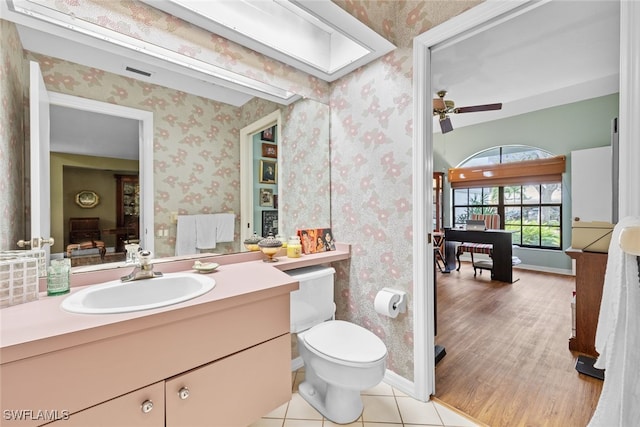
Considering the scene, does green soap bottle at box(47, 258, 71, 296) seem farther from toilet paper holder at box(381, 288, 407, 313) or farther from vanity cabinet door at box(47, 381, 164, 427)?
toilet paper holder at box(381, 288, 407, 313)

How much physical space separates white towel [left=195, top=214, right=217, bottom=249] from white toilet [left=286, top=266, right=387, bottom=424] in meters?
0.55

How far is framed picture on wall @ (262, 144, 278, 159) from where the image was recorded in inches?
77.6

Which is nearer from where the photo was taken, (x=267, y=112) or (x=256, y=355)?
(x=256, y=355)

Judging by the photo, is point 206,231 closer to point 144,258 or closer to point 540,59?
point 144,258

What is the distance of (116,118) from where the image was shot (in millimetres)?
1404

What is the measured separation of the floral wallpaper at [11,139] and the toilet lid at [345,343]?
1.43 meters

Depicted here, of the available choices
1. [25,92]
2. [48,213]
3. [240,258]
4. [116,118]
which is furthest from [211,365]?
[25,92]

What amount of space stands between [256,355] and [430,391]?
3.84 feet

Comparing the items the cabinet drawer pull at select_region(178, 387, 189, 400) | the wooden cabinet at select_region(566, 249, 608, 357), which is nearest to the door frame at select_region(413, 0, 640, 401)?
the cabinet drawer pull at select_region(178, 387, 189, 400)

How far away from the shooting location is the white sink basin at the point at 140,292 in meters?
1.05

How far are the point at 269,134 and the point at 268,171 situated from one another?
267 millimetres

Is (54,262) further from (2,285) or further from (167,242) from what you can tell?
(167,242)

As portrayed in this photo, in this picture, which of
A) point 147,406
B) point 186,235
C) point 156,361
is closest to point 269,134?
point 186,235

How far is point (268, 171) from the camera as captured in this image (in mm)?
1992
